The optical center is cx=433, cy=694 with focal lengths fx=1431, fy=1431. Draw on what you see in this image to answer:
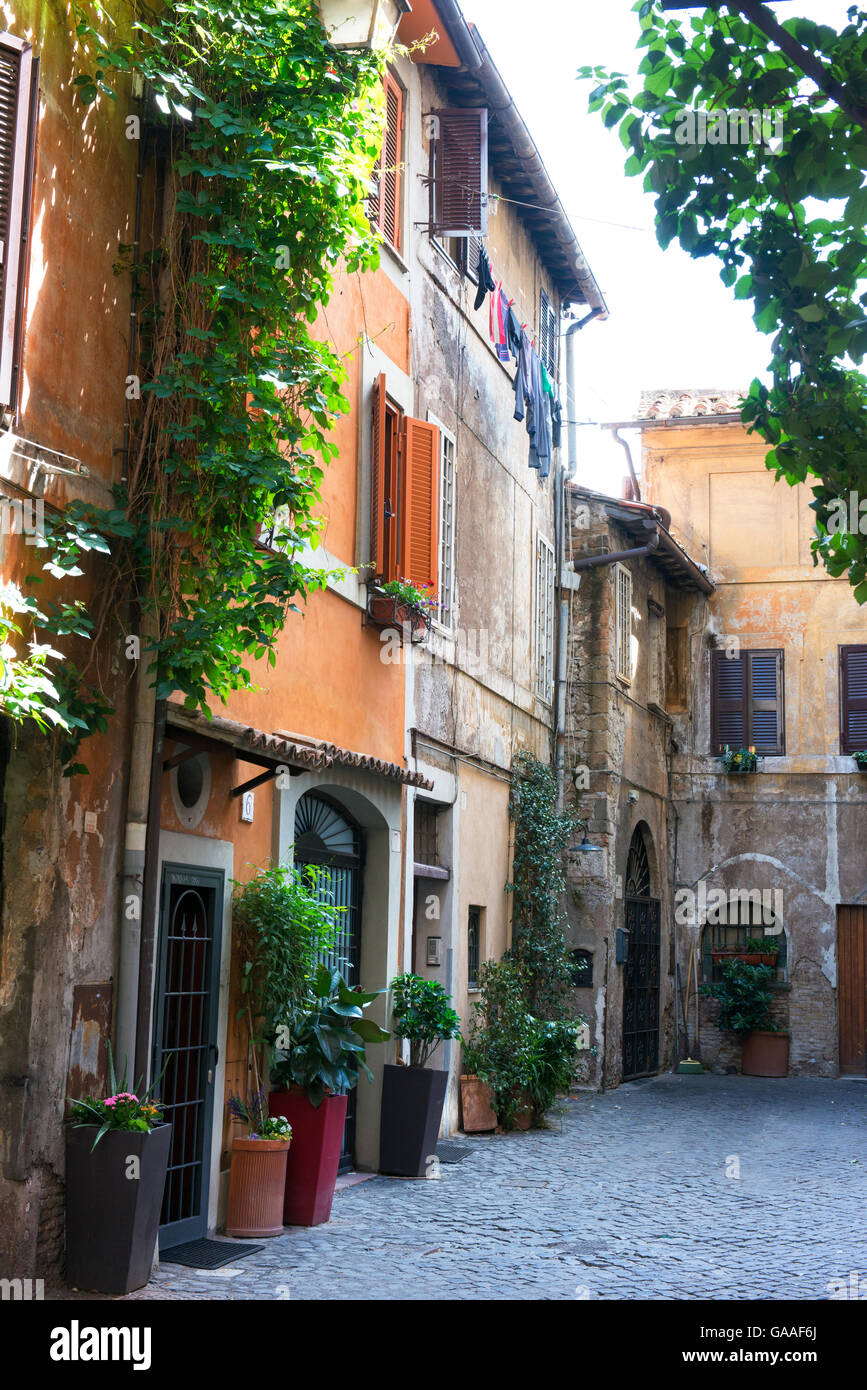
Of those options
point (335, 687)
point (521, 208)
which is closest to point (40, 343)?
point (335, 687)

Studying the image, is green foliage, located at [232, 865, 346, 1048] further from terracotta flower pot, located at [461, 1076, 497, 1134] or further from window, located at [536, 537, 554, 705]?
window, located at [536, 537, 554, 705]

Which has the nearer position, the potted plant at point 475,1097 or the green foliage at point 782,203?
the green foliage at point 782,203

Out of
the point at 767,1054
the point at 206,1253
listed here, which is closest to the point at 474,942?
the point at 206,1253

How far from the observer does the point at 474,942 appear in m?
12.9

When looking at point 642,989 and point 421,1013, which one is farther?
point 642,989

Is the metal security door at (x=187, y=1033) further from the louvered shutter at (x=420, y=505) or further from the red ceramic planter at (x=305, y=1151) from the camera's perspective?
the louvered shutter at (x=420, y=505)

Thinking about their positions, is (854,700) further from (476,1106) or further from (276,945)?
(276,945)

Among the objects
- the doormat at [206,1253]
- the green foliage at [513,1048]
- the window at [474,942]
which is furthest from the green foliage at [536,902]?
the doormat at [206,1253]

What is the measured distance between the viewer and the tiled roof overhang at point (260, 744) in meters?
6.91

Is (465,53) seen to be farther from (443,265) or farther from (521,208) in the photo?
(521,208)

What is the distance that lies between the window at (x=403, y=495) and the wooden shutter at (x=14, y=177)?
4326mm

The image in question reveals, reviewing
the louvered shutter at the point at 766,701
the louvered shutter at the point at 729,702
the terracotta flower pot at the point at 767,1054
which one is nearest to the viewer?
the terracotta flower pot at the point at 767,1054

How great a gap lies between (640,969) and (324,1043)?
1047 centimetres
